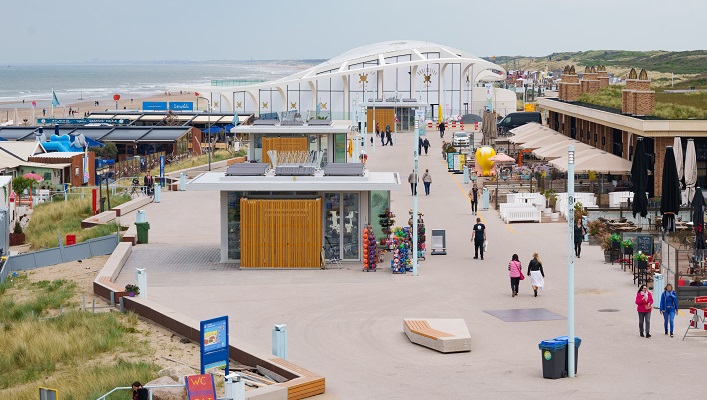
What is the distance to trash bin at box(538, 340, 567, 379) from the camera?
1733 centimetres

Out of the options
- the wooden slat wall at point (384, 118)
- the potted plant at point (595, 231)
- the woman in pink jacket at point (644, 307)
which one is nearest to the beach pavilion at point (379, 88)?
the wooden slat wall at point (384, 118)

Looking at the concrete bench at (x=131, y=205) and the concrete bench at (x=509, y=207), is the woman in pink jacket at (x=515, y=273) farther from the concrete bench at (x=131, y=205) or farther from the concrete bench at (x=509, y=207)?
the concrete bench at (x=131, y=205)

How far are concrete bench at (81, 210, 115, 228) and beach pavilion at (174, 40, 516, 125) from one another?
52.2 meters

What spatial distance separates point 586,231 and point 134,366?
54.9 feet

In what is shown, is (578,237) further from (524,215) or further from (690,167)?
(524,215)

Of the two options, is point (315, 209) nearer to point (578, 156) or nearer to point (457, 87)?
point (578, 156)

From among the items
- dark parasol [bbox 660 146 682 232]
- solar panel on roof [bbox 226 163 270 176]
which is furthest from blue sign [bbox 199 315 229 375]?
dark parasol [bbox 660 146 682 232]

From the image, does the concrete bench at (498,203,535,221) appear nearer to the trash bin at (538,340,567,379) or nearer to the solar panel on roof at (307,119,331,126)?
the solar panel on roof at (307,119,331,126)

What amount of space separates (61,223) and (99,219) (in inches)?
91.4

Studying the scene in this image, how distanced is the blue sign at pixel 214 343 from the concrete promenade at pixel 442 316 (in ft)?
5.36

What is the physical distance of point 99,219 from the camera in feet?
122

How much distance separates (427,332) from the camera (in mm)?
19797

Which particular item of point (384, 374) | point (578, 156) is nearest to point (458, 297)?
point (384, 374)

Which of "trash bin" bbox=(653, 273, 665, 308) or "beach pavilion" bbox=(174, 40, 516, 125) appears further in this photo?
"beach pavilion" bbox=(174, 40, 516, 125)
